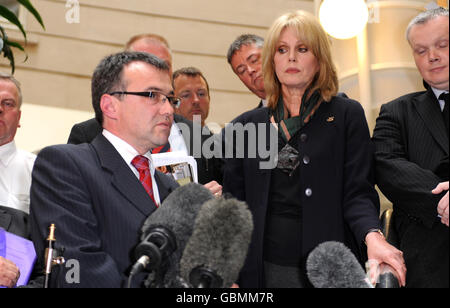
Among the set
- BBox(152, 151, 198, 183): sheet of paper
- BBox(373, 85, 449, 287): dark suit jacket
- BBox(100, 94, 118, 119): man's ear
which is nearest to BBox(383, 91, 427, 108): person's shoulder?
BBox(373, 85, 449, 287): dark suit jacket

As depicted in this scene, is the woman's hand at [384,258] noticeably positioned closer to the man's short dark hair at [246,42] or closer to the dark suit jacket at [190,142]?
the dark suit jacket at [190,142]

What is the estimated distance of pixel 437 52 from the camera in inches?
92.9

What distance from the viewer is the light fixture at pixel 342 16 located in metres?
5.84

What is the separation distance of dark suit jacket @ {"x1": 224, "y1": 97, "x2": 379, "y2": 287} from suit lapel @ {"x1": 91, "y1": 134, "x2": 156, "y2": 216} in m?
0.47

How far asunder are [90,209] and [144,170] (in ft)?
1.37

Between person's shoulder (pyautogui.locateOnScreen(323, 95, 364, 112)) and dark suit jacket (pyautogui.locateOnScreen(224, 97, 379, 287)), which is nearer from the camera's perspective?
dark suit jacket (pyautogui.locateOnScreen(224, 97, 379, 287))

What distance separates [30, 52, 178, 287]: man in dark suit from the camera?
6.40ft

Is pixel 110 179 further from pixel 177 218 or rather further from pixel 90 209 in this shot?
pixel 177 218

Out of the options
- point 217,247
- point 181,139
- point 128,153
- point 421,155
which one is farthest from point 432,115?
point 217,247

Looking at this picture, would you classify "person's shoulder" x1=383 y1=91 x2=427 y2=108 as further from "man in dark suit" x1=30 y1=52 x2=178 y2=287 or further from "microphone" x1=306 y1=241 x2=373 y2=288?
"microphone" x1=306 y1=241 x2=373 y2=288

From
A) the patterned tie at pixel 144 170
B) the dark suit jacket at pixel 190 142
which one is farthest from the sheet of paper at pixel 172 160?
the dark suit jacket at pixel 190 142

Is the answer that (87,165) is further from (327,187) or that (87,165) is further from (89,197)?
(327,187)
